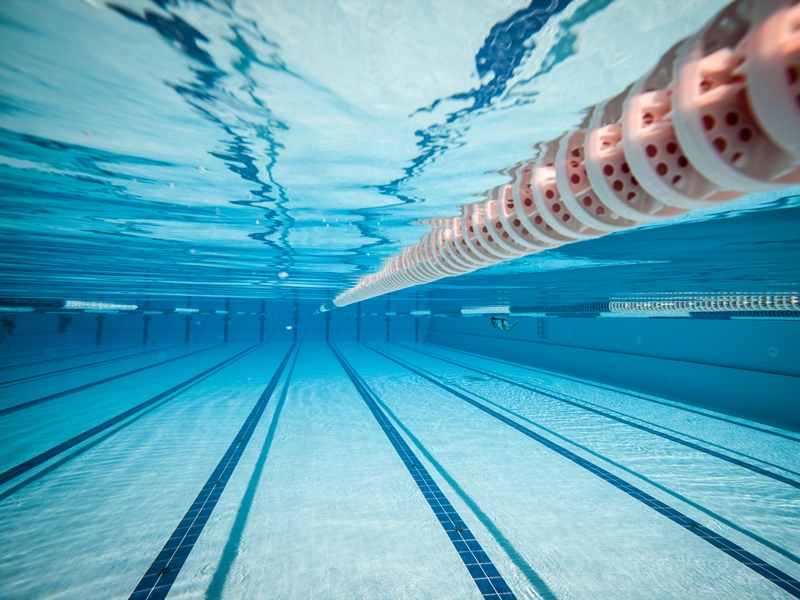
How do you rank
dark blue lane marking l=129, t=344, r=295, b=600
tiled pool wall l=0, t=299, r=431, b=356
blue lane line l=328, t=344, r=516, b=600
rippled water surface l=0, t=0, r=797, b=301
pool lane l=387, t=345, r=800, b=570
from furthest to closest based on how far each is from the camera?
tiled pool wall l=0, t=299, r=431, b=356 → pool lane l=387, t=345, r=800, b=570 → blue lane line l=328, t=344, r=516, b=600 → dark blue lane marking l=129, t=344, r=295, b=600 → rippled water surface l=0, t=0, r=797, b=301

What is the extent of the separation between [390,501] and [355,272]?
5.65m

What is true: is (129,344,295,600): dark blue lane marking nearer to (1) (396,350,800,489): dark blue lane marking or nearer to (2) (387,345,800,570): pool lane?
(2) (387,345,800,570): pool lane

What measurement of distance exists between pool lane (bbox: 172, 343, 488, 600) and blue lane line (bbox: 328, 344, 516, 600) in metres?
0.07

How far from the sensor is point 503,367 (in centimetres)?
1351

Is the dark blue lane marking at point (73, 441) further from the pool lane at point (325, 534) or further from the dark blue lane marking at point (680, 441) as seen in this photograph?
the dark blue lane marking at point (680, 441)

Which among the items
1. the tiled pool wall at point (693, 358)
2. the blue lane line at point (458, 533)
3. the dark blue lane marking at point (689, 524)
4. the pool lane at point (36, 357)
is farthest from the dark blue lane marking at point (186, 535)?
the pool lane at point (36, 357)

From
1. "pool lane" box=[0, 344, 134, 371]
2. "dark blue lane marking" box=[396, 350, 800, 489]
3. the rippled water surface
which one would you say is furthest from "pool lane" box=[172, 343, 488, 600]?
"pool lane" box=[0, 344, 134, 371]

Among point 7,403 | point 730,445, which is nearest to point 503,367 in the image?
point 730,445

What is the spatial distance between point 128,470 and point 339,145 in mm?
4693

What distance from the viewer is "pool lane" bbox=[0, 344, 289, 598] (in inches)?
107

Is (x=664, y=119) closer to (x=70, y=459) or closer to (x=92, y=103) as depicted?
(x=92, y=103)

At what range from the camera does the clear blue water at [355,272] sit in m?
1.74

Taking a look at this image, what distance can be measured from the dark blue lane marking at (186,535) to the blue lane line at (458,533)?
2.24 m

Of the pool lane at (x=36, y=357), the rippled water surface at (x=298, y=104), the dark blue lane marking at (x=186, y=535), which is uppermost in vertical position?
the rippled water surface at (x=298, y=104)
